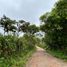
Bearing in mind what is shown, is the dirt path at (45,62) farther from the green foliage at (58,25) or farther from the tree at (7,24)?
the tree at (7,24)

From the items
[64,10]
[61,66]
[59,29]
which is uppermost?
[64,10]

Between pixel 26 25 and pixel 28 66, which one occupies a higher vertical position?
pixel 26 25

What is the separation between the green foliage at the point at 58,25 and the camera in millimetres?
29062

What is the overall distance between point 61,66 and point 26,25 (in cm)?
3362

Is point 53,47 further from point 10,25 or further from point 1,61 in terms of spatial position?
point 1,61

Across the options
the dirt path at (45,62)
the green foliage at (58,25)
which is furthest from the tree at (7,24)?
the dirt path at (45,62)

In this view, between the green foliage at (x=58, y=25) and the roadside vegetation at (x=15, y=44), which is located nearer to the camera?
the roadside vegetation at (x=15, y=44)

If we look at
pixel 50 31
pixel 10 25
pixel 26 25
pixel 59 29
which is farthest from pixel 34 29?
pixel 59 29

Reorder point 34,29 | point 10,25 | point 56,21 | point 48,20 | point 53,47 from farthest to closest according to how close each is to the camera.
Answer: point 34,29
point 10,25
point 53,47
point 48,20
point 56,21

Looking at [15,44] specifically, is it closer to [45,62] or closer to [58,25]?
[45,62]

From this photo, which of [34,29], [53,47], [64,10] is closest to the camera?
[64,10]

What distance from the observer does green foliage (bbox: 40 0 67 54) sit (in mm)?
29062

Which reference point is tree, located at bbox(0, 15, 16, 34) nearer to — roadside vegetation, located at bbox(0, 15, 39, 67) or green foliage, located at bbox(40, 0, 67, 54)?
roadside vegetation, located at bbox(0, 15, 39, 67)

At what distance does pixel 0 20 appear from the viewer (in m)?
38.8
